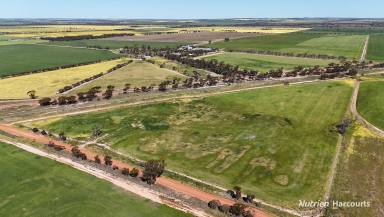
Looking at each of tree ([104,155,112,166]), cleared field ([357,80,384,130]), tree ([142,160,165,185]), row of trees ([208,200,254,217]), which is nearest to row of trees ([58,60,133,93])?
tree ([104,155,112,166])

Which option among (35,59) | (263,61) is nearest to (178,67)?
(263,61)

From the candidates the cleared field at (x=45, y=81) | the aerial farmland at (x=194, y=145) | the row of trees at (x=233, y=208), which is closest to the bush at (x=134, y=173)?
the aerial farmland at (x=194, y=145)

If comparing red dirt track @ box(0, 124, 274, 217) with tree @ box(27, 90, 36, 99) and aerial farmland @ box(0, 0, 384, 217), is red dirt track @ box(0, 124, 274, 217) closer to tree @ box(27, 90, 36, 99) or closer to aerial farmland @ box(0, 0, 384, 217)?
aerial farmland @ box(0, 0, 384, 217)

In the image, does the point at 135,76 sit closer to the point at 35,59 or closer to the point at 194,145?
the point at 35,59

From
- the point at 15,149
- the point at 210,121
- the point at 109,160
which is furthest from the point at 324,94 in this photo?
the point at 15,149

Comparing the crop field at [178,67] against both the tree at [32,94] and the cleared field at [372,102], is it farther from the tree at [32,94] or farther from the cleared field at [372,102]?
the cleared field at [372,102]

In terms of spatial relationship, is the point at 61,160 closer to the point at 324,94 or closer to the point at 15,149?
the point at 15,149
